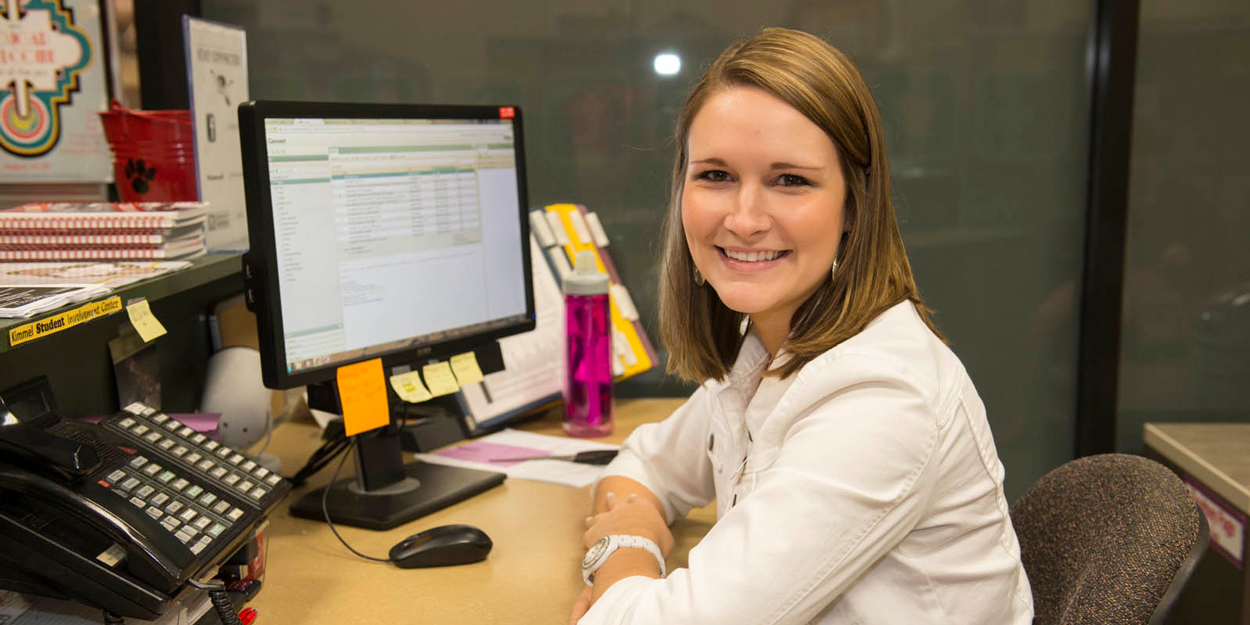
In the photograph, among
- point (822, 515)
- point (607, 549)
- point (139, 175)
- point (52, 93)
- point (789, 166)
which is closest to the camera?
point (822, 515)

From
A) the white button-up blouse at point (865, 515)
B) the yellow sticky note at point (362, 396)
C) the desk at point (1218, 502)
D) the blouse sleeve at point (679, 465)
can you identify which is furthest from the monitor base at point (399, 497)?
the desk at point (1218, 502)

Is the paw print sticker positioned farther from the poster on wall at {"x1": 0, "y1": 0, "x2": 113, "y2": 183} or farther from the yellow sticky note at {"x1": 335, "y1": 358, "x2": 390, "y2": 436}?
the yellow sticky note at {"x1": 335, "y1": 358, "x2": 390, "y2": 436}

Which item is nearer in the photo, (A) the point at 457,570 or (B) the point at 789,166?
(B) the point at 789,166

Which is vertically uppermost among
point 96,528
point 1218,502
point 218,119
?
point 218,119

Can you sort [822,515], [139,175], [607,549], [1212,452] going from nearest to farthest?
[822,515] < [607,549] < [139,175] < [1212,452]

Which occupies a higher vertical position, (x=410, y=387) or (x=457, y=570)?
(x=410, y=387)

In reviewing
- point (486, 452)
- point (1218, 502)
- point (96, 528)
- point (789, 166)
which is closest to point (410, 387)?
point (486, 452)

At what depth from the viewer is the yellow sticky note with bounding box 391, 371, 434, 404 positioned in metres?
1.40

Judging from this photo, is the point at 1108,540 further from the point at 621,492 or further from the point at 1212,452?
the point at 1212,452

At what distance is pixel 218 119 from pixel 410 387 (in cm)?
59

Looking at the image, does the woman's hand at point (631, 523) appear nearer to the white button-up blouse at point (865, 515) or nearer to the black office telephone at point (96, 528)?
the white button-up blouse at point (865, 515)

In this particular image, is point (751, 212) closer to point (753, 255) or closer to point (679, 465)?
point (753, 255)

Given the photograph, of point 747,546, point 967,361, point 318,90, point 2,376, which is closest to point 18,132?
point 318,90

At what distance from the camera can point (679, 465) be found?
1374mm
